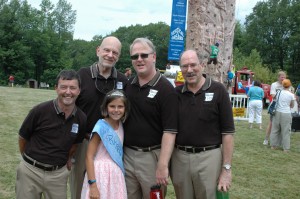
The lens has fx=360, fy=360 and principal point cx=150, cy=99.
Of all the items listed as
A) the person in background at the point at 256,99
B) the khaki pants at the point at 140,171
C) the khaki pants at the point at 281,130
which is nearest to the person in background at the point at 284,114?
the khaki pants at the point at 281,130

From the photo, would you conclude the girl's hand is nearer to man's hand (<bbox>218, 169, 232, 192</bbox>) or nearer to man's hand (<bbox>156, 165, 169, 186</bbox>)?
man's hand (<bbox>156, 165, 169, 186</bbox>)

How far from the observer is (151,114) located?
3.31m

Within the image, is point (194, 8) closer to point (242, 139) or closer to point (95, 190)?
point (95, 190)

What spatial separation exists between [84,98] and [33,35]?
57.4 meters

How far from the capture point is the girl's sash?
3268 millimetres

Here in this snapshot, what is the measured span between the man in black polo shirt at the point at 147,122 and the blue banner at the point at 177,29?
412 centimetres

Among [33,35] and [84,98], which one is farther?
[33,35]

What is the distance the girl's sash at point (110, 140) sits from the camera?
327 centimetres

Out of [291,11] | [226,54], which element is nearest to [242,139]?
[226,54]

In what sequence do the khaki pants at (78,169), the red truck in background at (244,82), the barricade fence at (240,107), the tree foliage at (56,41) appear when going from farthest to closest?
the tree foliage at (56,41)
the red truck in background at (244,82)
the barricade fence at (240,107)
the khaki pants at (78,169)

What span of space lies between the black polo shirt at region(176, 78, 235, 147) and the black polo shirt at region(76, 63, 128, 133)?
742 mm

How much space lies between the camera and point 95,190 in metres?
3.21

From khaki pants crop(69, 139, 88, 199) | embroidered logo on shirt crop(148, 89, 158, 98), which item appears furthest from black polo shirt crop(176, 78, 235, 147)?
khaki pants crop(69, 139, 88, 199)

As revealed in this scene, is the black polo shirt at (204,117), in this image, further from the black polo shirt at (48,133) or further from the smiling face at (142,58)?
the black polo shirt at (48,133)
